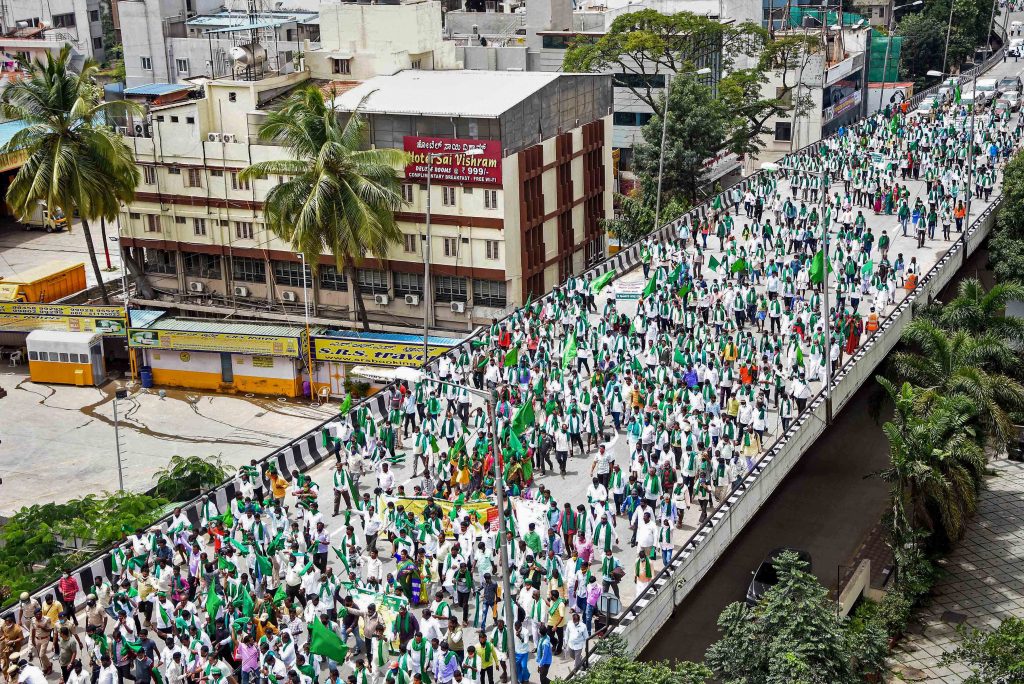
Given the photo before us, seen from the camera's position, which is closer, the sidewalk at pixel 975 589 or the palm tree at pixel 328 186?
the sidewalk at pixel 975 589

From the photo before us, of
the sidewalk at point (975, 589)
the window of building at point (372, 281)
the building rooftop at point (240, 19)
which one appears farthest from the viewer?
the building rooftop at point (240, 19)

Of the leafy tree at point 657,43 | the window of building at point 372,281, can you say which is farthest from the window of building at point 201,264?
the leafy tree at point 657,43

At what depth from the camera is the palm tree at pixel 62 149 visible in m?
49.9

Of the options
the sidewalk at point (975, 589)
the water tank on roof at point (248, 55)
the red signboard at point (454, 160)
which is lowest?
the sidewalk at point (975, 589)

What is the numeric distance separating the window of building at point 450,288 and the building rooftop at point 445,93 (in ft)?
20.2

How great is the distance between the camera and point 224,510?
2719cm

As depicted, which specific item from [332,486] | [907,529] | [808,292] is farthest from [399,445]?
[808,292]

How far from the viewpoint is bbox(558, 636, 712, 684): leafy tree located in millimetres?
18875

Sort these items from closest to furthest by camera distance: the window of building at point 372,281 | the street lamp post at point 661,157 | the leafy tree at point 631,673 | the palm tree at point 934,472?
the leafy tree at point 631,673 < the palm tree at point 934,472 < the window of building at point 372,281 < the street lamp post at point 661,157

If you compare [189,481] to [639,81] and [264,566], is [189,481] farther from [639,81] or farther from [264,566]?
[639,81]

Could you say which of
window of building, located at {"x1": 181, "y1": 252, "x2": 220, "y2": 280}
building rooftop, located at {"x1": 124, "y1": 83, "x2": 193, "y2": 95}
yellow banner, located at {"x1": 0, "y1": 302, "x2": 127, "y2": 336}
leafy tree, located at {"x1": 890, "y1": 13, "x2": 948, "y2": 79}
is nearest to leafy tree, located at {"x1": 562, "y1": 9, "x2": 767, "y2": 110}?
building rooftop, located at {"x1": 124, "y1": 83, "x2": 193, "y2": 95}

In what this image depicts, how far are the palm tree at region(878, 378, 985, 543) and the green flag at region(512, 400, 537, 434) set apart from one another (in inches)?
305

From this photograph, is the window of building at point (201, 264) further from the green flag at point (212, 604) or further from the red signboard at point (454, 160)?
the green flag at point (212, 604)

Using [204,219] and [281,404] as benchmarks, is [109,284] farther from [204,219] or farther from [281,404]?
[281,404]
